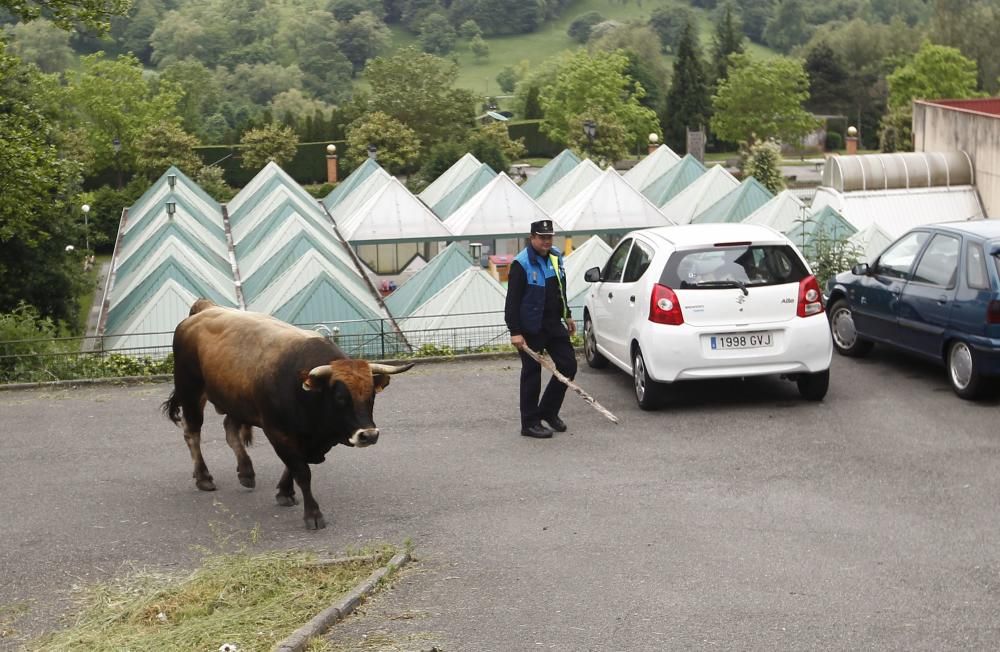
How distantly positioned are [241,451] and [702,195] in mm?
37687

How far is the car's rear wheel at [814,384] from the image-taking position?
11.9 m

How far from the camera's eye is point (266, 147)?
271 ft

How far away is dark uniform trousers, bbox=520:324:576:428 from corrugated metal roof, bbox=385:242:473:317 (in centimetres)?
2059

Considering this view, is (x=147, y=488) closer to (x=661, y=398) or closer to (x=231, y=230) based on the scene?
(x=661, y=398)

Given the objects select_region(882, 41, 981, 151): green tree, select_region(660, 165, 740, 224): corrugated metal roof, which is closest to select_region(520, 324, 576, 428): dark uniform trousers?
select_region(660, 165, 740, 224): corrugated metal roof

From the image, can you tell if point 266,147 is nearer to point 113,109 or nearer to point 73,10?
point 113,109

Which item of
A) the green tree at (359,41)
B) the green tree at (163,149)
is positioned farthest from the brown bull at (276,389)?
the green tree at (359,41)

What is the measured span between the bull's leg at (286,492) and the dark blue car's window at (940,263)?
6060 millimetres

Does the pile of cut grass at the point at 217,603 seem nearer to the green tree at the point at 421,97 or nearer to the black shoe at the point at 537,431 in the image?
the black shoe at the point at 537,431

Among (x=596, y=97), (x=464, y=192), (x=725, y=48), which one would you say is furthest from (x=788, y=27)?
(x=464, y=192)

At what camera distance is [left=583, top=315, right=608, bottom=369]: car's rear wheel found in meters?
13.8

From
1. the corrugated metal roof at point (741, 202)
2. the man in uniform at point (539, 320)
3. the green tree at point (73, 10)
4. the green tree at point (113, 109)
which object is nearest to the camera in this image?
the man in uniform at point (539, 320)

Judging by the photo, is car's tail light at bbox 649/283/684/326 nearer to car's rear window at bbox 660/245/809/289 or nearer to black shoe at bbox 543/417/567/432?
car's rear window at bbox 660/245/809/289

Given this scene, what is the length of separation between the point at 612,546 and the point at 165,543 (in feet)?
9.30
